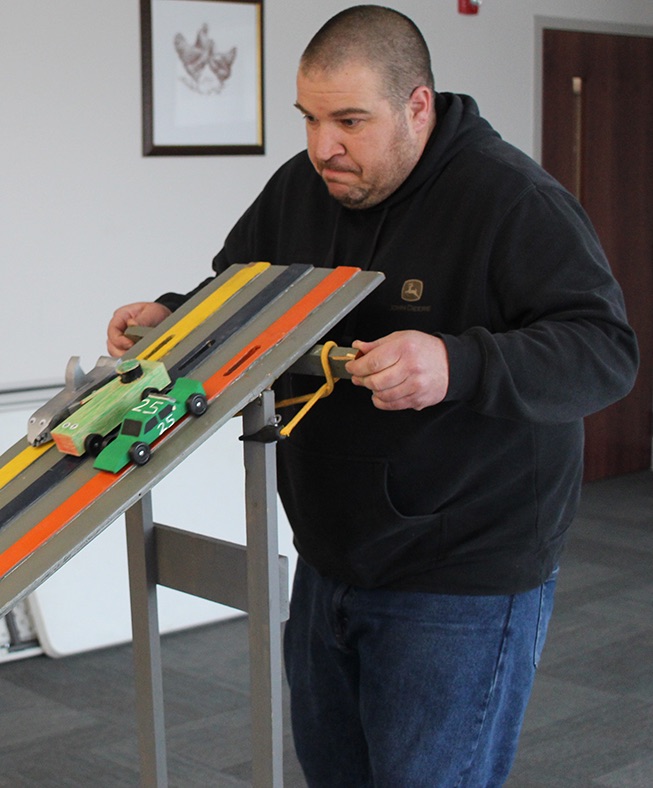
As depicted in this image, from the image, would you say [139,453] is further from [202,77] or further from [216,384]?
[202,77]

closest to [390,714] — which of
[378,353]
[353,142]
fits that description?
[378,353]

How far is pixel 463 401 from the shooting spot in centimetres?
157

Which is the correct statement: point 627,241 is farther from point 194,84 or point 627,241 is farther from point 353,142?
point 353,142

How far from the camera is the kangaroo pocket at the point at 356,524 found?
1.74 m

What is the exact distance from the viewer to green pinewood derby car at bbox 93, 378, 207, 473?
1426mm

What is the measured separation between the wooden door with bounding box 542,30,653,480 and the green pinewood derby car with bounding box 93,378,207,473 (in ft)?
13.4

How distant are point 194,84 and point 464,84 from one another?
1306 mm

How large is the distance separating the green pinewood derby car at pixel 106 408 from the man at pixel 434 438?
35 cm

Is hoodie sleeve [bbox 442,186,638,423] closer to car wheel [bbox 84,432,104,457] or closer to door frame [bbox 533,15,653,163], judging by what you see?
car wheel [bbox 84,432,104,457]

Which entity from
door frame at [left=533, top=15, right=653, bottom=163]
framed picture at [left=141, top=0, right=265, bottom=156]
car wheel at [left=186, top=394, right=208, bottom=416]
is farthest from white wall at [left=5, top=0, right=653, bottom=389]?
car wheel at [left=186, top=394, right=208, bottom=416]

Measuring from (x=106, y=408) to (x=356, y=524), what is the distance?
0.45 metres

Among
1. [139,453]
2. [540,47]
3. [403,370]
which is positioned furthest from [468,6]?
[139,453]

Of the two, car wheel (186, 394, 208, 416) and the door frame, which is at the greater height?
the door frame

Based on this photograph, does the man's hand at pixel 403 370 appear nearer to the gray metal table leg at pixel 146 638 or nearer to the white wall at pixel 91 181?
the gray metal table leg at pixel 146 638
